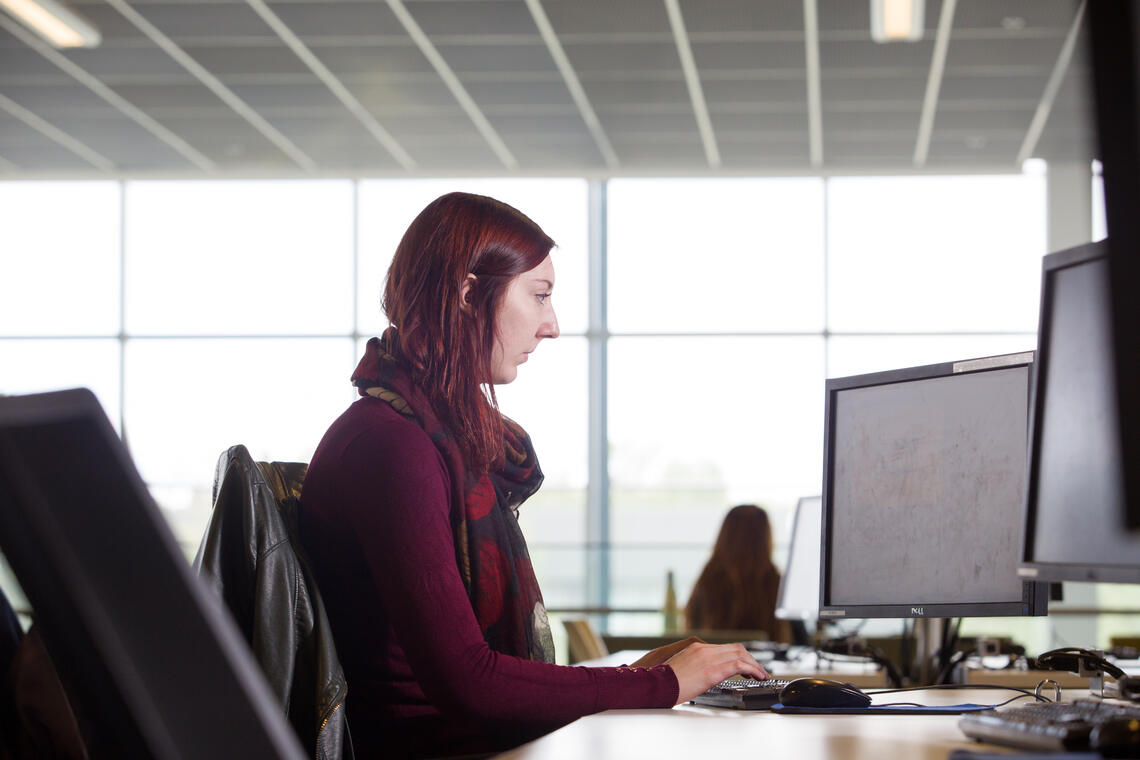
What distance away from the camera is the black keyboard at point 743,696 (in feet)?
5.50

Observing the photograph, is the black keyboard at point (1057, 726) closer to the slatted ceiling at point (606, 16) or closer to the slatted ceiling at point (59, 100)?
the slatted ceiling at point (606, 16)

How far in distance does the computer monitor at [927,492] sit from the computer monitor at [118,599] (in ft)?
4.47

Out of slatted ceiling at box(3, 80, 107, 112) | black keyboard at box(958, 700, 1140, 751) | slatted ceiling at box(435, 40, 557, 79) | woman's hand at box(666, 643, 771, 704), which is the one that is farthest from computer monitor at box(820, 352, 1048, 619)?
slatted ceiling at box(3, 80, 107, 112)

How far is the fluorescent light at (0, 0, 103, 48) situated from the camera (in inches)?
220

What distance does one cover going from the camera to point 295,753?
600mm

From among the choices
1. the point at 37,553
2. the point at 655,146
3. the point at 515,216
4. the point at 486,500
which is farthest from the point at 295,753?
the point at 655,146

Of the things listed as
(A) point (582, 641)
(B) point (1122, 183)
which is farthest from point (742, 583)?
(B) point (1122, 183)

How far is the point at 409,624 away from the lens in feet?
4.94

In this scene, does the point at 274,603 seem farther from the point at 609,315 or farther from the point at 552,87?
the point at 609,315

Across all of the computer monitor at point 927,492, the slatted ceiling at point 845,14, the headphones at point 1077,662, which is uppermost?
the slatted ceiling at point 845,14

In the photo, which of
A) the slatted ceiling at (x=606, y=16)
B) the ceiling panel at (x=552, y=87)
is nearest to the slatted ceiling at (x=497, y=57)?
the ceiling panel at (x=552, y=87)

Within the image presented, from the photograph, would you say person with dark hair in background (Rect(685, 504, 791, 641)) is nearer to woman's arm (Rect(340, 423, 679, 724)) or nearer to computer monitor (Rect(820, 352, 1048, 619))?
computer monitor (Rect(820, 352, 1048, 619))

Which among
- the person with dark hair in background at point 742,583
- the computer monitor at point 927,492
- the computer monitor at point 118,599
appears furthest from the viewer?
the person with dark hair in background at point 742,583

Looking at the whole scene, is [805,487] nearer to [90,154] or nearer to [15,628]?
[90,154]
